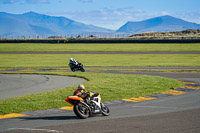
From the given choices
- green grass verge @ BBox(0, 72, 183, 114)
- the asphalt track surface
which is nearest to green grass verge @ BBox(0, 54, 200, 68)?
green grass verge @ BBox(0, 72, 183, 114)

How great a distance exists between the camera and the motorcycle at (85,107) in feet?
45.3

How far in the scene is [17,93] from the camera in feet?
72.1

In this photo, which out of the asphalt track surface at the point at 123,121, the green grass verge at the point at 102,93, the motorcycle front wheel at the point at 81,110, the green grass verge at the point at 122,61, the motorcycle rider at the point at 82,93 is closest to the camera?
the asphalt track surface at the point at 123,121

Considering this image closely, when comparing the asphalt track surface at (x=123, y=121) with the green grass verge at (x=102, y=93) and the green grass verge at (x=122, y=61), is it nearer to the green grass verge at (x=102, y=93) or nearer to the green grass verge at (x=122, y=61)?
the green grass verge at (x=102, y=93)

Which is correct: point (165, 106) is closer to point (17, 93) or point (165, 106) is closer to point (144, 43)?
point (17, 93)

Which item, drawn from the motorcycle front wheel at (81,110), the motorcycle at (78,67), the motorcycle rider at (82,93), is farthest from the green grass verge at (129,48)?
the motorcycle front wheel at (81,110)

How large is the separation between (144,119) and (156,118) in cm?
49

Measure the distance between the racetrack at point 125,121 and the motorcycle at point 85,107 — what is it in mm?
228

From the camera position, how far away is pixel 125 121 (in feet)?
44.0

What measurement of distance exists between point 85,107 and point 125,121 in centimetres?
165

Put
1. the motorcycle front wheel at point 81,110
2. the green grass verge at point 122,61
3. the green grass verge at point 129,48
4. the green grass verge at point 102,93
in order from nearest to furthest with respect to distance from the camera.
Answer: the motorcycle front wheel at point 81,110
the green grass verge at point 102,93
the green grass verge at point 122,61
the green grass verge at point 129,48

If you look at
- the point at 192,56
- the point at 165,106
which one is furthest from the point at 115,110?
the point at 192,56

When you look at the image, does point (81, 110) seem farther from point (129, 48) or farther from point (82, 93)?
point (129, 48)

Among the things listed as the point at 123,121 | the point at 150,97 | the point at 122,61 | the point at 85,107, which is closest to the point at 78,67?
the point at 122,61
